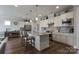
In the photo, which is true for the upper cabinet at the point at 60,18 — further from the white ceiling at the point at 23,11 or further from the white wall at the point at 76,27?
the white ceiling at the point at 23,11

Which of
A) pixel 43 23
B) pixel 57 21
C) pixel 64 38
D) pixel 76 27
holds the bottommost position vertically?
pixel 64 38

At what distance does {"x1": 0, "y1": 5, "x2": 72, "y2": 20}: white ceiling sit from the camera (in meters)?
2.73

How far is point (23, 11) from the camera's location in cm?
299

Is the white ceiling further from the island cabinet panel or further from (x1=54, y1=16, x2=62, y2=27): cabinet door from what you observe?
the island cabinet panel

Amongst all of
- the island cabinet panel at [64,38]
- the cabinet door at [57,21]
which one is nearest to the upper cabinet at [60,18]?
the cabinet door at [57,21]

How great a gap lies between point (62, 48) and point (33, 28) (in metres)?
1.37

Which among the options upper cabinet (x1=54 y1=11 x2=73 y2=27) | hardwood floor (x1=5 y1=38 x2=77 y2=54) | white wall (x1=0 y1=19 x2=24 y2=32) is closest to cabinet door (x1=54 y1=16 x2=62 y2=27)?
upper cabinet (x1=54 y1=11 x2=73 y2=27)

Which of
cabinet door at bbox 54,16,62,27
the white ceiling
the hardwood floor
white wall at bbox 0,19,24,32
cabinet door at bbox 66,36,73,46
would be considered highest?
the white ceiling

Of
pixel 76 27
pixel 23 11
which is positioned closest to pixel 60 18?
pixel 76 27

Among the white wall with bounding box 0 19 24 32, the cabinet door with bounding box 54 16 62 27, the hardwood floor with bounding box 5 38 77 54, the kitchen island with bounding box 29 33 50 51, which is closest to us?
the white wall with bounding box 0 19 24 32

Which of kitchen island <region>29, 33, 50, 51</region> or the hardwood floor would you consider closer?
the hardwood floor

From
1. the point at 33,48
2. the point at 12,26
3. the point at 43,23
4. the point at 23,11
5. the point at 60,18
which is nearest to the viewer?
the point at 12,26

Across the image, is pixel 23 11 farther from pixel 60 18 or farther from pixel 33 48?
pixel 60 18
